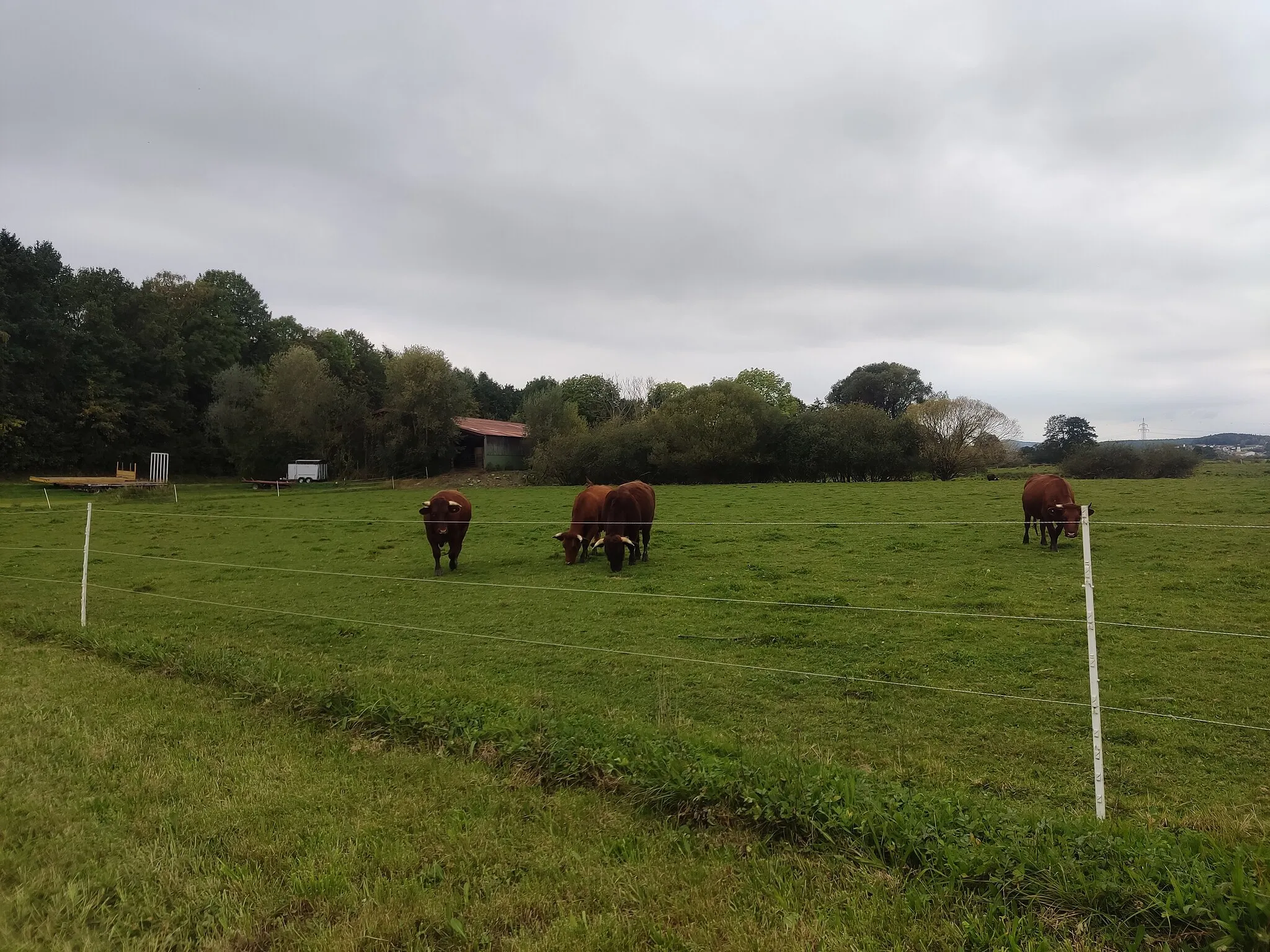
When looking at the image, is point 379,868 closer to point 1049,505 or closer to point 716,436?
point 1049,505

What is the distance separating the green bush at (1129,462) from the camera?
3766cm

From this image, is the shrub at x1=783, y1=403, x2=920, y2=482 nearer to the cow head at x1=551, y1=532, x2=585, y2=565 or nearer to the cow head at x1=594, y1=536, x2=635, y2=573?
the cow head at x1=551, y1=532, x2=585, y2=565

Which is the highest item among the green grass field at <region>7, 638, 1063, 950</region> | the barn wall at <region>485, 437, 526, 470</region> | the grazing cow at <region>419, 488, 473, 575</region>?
the barn wall at <region>485, 437, 526, 470</region>

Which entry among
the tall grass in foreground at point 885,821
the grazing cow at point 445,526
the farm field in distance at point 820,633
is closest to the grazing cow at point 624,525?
the farm field in distance at point 820,633

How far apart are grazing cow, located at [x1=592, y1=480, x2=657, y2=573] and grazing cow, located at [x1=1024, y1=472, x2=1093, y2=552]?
749 cm

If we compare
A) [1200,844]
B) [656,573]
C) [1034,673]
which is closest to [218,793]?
[1200,844]

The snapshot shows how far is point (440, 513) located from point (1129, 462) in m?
40.5

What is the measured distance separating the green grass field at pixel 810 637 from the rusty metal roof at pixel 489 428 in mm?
31784

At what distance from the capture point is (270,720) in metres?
5.11

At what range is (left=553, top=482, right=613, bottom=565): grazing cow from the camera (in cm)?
1333

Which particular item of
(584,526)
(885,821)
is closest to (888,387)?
(584,526)

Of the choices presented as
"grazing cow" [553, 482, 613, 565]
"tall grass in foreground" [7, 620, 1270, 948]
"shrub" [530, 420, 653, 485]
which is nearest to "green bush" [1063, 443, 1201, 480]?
"shrub" [530, 420, 653, 485]

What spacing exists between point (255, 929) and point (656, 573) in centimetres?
939

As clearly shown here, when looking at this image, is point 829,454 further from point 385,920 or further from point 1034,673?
point 385,920
